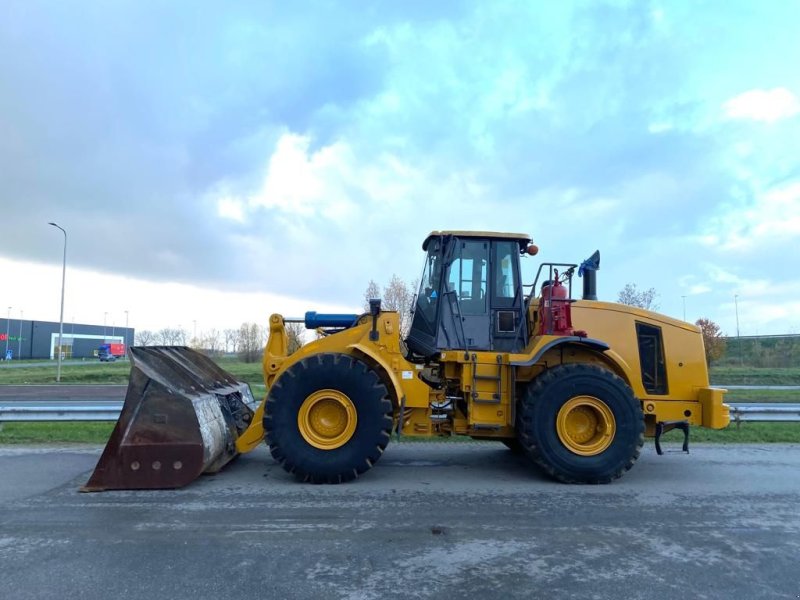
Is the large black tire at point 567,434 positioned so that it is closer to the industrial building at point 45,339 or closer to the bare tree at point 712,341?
the bare tree at point 712,341

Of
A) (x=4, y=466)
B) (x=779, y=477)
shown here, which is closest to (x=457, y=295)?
(x=779, y=477)

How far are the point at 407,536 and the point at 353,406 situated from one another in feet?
6.15

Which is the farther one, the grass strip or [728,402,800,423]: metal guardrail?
[728,402,800,423]: metal guardrail

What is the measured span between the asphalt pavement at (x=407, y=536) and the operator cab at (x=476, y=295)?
1.53 metres

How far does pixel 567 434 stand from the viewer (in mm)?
5934

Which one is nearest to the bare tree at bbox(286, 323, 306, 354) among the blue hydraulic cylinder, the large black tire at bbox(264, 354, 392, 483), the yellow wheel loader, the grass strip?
the blue hydraulic cylinder

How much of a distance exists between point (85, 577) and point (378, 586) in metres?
1.87

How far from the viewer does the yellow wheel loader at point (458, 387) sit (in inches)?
216

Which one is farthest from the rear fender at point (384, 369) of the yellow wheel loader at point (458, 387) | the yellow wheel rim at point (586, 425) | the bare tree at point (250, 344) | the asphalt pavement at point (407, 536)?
the bare tree at point (250, 344)

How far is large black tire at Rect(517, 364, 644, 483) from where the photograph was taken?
5.79 m

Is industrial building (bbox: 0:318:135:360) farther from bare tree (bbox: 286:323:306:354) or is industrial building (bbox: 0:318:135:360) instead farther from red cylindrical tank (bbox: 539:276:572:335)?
red cylindrical tank (bbox: 539:276:572:335)

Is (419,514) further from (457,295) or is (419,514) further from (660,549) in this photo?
(457,295)

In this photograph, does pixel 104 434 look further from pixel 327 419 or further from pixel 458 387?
pixel 458 387

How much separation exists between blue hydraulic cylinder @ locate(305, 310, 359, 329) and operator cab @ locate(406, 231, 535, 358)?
1.01 metres
